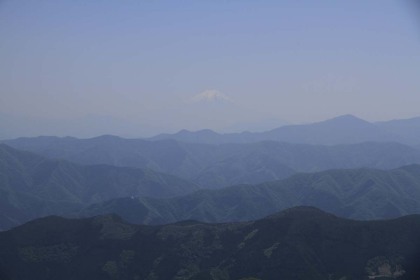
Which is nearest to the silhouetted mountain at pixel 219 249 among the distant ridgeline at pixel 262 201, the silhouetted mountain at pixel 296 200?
the distant ridgeline at pixel 262 201

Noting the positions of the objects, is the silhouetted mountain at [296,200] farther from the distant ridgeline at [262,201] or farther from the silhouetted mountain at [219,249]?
the silhouetted mountain at [219,249]

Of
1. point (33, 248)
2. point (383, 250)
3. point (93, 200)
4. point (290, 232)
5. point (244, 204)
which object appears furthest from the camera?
point (93, 200)

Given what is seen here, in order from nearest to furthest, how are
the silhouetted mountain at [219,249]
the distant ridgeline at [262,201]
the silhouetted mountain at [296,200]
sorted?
the silhouetted mountain at [219,249] < the silhouetted mountain at [296,200] < the distant ridgeline at [262,201]

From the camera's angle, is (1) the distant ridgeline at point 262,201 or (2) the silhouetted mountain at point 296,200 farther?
(1) the distant ridgeline at point 262,201

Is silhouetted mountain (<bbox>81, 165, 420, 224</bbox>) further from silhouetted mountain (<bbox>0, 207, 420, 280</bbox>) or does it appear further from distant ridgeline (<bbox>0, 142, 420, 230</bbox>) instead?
silhouetted mountain (<bbox>0, 207, 420, 280</bbox>)

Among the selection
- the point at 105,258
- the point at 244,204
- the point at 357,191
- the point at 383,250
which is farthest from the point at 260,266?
the point at 357,191

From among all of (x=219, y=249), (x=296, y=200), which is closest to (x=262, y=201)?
(x=296, y=200)

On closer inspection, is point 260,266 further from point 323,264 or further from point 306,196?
point 306,196
